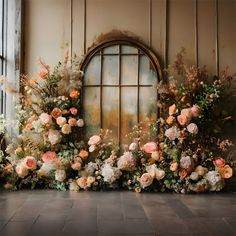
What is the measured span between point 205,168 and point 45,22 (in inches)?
128

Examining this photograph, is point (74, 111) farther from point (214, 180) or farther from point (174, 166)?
point (214, 180)

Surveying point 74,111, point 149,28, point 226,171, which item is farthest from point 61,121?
point 226,171

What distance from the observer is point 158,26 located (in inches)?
229

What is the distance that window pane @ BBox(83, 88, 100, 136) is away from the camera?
5711 millimetres

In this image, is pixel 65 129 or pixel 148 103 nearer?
pixel 65 129

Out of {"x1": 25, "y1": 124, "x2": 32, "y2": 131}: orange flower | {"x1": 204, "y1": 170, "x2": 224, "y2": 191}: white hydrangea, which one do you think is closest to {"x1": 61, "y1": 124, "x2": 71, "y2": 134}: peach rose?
{"x1": 25, "y1": 124, "x2": 32, "y2": 131}: orange flower

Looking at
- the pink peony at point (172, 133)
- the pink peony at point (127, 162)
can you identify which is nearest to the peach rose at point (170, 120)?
the pink peony at point (172, 133)

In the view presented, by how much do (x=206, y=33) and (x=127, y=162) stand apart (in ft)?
7.73

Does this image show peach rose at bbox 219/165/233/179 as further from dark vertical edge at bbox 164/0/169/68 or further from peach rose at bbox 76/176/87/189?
peach rose at bbox 76/176/87/189

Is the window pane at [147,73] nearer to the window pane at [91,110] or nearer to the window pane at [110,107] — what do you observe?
the window pane at [110,107]

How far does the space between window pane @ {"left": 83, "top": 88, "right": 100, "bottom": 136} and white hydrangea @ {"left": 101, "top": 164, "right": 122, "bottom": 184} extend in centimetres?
74

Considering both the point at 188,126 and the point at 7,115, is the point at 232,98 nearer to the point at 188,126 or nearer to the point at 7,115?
the point at 188,126

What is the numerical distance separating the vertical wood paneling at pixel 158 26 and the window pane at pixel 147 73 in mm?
256

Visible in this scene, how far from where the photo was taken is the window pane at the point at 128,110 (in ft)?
18.7
